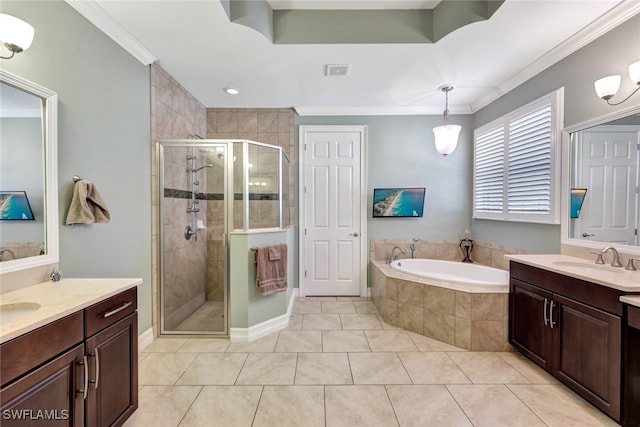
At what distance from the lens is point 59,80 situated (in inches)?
65.1

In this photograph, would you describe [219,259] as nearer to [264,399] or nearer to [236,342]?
[236,342]

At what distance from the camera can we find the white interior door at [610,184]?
1.88 meters

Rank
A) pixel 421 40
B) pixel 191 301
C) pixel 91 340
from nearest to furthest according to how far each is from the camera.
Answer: pixel 91 340, pixel 421 40, pixel 191 301

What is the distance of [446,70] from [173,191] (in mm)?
3070

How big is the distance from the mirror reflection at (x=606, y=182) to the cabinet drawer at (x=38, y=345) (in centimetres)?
335

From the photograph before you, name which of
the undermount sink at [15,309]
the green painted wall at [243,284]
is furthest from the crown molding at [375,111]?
the undermount sink at [15,309]

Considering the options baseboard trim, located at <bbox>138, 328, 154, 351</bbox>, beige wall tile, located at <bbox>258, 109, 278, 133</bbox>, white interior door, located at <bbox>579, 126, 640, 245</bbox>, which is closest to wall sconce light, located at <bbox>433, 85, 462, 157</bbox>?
white interior door, located at <bbox>579, 126, 640, 245</bbox>

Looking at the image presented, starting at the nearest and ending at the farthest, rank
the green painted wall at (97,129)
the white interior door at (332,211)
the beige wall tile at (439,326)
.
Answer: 1. the green painted wall at (97,129)
2. the beige wall tile at (439,326)
3. the white interior door at (332,211)

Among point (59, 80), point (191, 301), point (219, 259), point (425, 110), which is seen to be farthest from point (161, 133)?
point (425, 110)

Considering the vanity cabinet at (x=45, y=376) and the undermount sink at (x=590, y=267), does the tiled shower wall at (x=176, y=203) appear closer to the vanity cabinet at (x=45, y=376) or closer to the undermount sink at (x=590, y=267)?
the vanity cabinet at (x=45, y=376)

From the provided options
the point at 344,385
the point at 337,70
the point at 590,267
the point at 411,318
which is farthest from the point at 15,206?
the point at 590,267

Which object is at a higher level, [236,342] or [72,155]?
[72,155]

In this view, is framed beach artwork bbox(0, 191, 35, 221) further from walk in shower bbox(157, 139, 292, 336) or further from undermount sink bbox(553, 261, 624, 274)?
undermount sink bbox(553, 261, 624, 274)

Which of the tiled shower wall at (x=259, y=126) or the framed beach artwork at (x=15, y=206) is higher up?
the tiled shower wall at (x=259, y=126)
